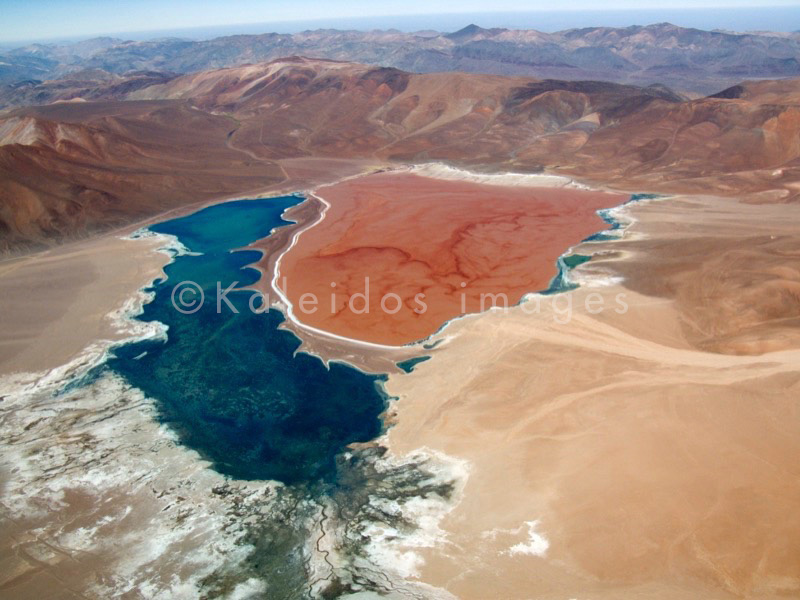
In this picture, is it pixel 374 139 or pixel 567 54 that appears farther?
pixel 567 54

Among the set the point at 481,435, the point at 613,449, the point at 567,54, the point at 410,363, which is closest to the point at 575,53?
the point at 567,54

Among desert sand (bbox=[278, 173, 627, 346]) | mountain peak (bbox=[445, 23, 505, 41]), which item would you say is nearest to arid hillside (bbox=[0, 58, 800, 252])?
desert sand (bbox=[278, 173, 627, 346])

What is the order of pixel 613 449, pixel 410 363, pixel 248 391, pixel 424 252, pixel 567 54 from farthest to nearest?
pixel 567 54, pixel 424 252, pixel 410 363, pixel 248 391, pixel 613 449

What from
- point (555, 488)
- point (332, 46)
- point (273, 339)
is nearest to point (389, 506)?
point (555, 488)

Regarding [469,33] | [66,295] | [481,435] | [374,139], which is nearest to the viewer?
[481,435]

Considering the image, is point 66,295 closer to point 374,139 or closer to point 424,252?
point 424,252

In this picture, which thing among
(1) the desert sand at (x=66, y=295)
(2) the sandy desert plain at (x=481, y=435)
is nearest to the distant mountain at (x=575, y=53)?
(2) the sandy desert plain at (x=481, y=435)
